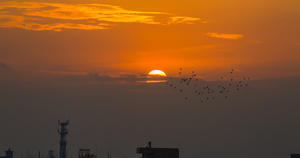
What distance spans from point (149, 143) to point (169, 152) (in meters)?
6.76

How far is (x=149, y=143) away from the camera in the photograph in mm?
146875

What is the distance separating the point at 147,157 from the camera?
142250 mm

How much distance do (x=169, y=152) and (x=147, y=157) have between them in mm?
4754

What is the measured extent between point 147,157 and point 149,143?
17.3ft

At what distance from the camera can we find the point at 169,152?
142 metres
